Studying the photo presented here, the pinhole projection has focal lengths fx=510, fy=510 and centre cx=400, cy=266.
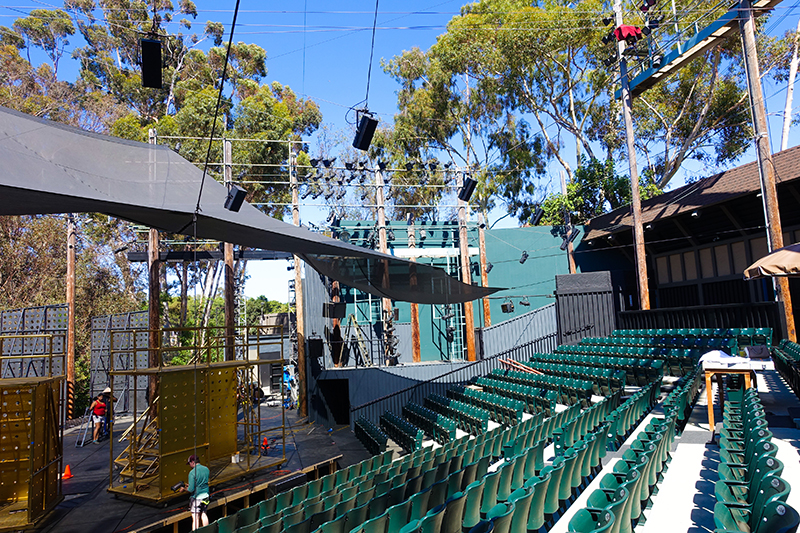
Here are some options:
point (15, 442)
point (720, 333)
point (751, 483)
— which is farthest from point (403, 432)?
point (720, 333)

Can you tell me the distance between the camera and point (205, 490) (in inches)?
267

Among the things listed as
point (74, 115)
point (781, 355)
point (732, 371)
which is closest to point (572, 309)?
point (781, 355)

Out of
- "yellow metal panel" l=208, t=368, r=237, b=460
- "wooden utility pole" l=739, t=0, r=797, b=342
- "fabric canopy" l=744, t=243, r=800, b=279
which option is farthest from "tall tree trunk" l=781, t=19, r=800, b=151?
"yellow metal panel" l=208, t=368, r=237, b=460

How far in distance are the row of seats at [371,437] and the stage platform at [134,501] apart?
0.73 ft

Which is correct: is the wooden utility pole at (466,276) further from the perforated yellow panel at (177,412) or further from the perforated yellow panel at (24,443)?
the perforated yellow panel at (24,443)

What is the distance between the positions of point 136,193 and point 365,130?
3.36 meters

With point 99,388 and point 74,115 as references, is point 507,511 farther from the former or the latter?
point 74,115

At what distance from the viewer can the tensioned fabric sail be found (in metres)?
4.81

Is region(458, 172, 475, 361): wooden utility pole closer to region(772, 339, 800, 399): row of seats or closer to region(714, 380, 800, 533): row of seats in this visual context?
region(772, 339, 800, 399): row of seats

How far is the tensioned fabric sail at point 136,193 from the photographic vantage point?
4812 millimetres

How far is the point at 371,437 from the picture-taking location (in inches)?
444

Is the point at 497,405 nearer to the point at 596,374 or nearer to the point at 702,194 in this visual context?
the point at 596,374

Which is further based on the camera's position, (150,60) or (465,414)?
(465,414)

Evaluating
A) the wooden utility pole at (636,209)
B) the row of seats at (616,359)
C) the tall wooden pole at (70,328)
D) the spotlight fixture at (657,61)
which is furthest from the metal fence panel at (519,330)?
the tall wooden pole at (70,328)
